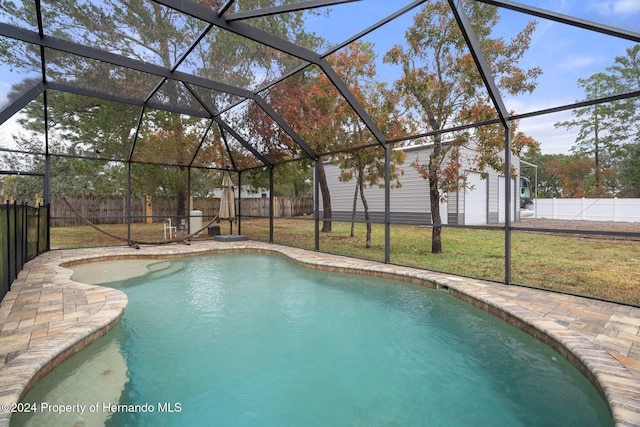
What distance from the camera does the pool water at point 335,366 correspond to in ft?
7.37

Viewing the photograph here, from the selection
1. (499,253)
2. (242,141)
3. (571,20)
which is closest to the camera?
(571,20)

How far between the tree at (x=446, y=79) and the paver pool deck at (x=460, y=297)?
3.27m

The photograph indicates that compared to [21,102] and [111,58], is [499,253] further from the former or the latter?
[21,102]

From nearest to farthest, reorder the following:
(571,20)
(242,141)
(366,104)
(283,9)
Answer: (571,20) → (283,9) → (366,104) → (242,141)

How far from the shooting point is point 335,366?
2.93 meters

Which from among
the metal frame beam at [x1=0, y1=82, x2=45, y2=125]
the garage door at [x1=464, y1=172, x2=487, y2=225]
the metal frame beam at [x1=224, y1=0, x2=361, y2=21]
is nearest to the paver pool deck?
the metal frame beam at [x1=0, y1=82, x2=45, y2=125]

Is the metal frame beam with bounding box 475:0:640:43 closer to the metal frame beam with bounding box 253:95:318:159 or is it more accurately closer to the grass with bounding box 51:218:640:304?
the grass with bounding box 51:218:640:304

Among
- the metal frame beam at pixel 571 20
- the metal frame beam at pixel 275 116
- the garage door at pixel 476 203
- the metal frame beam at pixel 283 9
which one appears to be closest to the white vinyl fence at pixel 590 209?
the garage door at pixel 476 203

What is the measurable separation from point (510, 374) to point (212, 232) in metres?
9.98

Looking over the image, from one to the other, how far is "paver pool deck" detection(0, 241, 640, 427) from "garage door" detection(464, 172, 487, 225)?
7.01m

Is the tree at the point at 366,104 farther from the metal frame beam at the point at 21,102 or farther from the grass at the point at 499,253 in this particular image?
the metal frame beam at the point at 21,102

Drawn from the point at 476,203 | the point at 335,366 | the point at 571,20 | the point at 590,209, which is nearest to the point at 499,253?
the point at 476,203

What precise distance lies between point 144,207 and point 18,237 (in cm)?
994

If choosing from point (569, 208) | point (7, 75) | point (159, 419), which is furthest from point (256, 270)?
point (569, 208)
